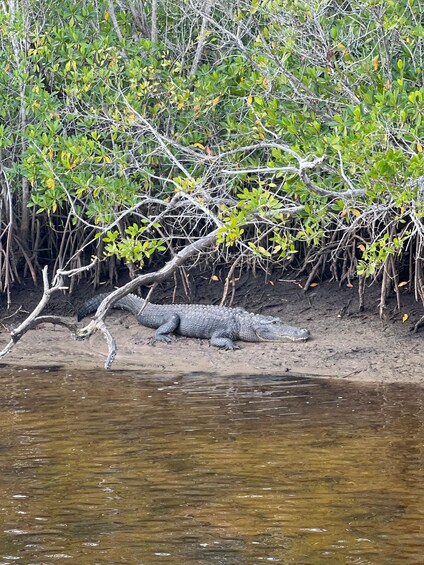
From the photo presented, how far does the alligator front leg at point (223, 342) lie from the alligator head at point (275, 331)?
0.81 feet

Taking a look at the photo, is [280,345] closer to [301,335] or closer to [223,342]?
[301,335]

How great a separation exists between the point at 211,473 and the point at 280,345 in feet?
12.2

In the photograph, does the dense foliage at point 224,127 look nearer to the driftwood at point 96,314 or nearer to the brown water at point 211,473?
the driftwood at point 96,314

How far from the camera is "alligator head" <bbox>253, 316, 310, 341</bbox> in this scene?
863cm

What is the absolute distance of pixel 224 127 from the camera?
28.1 ft

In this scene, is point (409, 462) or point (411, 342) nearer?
point (409, 462)

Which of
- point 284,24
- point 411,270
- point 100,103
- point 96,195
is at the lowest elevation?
point 411,270

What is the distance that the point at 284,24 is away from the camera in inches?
282

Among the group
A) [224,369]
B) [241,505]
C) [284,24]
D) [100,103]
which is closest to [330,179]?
[284,24]

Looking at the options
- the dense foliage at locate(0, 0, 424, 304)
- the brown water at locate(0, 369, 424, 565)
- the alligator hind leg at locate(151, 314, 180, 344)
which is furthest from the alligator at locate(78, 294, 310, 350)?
the brown water at locate(0, 369, 424, 565)

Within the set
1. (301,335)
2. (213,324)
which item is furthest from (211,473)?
(213,324)

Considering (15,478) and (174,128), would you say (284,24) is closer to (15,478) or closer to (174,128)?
(174,128)

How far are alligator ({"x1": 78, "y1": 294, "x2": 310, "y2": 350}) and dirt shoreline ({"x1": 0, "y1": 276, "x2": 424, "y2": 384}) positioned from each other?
101 millimetres

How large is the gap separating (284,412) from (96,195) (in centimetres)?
256
